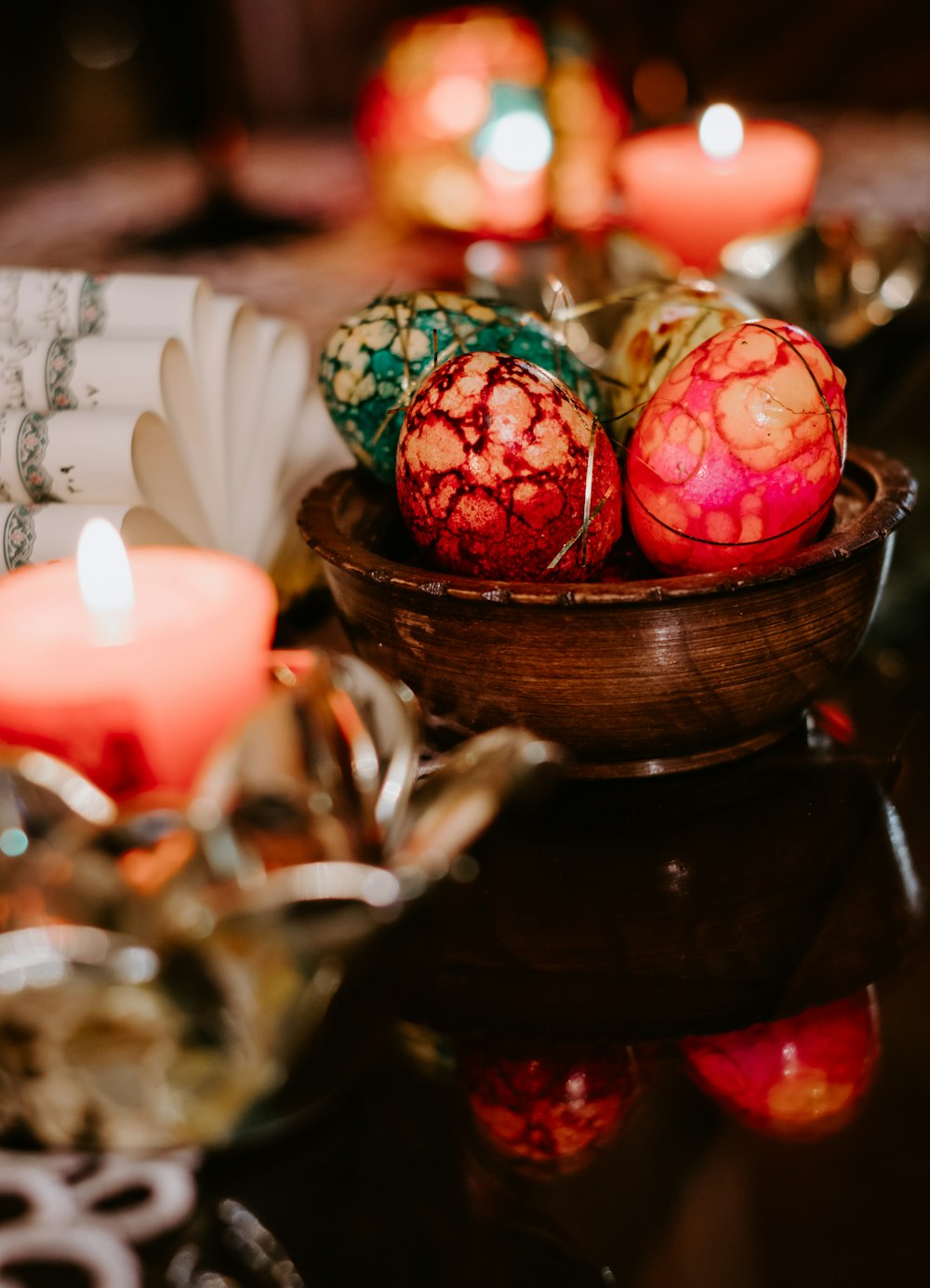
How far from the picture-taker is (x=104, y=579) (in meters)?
0.36

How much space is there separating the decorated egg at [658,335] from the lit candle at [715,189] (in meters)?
0.37

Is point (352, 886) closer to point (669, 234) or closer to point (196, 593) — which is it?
point (196, 593)

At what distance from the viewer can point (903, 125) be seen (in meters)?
1.89

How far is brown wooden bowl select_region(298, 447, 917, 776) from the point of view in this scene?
1.28 ft

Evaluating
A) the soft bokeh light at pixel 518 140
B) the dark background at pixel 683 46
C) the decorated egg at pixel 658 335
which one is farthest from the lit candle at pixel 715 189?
the dark background at pixel 683 46

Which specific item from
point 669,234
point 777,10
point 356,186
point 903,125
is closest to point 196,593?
point 669,234

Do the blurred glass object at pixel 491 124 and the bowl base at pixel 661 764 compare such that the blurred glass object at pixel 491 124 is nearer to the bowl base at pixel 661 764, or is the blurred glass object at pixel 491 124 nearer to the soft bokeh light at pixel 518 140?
the soft bokeh light at pixel 518 140

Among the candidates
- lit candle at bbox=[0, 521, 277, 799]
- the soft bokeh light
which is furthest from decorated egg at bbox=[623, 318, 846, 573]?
the soft bokeh light

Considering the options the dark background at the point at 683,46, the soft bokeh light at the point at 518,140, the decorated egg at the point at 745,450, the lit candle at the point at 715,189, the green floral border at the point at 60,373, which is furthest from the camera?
the dark background at the point at 683,46

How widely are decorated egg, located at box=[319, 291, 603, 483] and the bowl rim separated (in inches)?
2.5

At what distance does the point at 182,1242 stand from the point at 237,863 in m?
0.10

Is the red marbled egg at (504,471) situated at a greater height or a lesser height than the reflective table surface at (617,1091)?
greater

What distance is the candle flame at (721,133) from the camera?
0.90 metres

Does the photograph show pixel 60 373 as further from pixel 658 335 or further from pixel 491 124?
pixel 491 124
